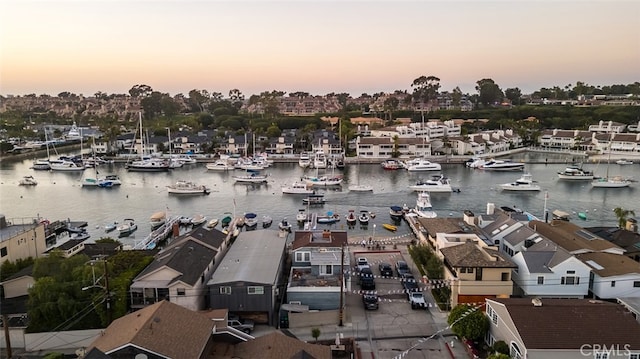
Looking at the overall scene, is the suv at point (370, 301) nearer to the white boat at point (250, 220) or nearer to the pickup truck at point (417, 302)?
the pickup truck at point (417, 302)

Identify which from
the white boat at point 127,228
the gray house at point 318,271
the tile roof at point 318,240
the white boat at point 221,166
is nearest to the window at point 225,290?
the gray house at point 318,271

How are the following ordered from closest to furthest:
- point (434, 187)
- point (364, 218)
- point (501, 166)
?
1. point (364, 218)
2. point (434, 187)
3. point (501, 166)

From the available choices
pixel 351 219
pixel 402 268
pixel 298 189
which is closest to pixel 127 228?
pixel 351 219

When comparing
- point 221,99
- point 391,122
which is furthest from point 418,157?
point 221,99

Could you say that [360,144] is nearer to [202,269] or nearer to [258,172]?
[258,172]

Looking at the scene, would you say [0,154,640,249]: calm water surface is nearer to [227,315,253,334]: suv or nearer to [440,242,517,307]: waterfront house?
[440,242,517,307]: waterfront house

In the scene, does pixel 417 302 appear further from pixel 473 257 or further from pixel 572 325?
pixel 572 325
